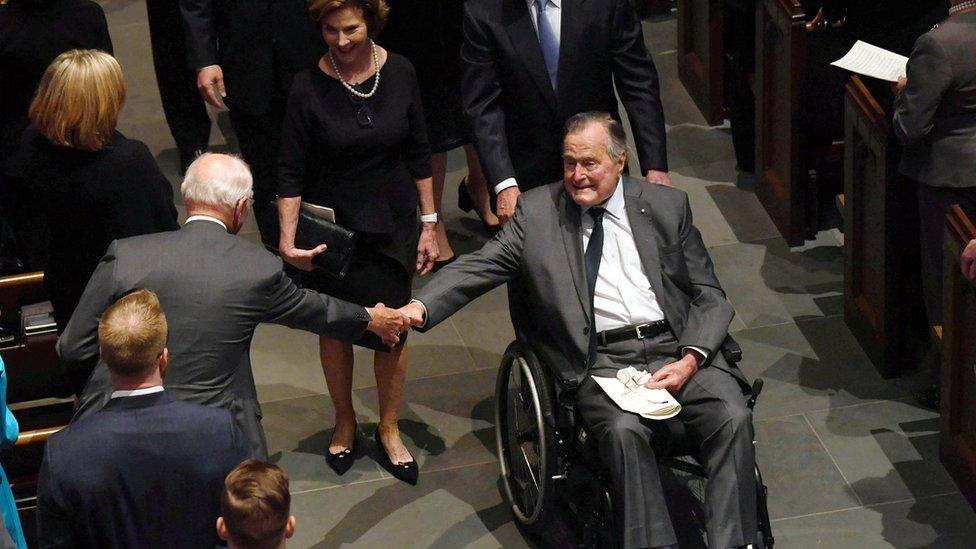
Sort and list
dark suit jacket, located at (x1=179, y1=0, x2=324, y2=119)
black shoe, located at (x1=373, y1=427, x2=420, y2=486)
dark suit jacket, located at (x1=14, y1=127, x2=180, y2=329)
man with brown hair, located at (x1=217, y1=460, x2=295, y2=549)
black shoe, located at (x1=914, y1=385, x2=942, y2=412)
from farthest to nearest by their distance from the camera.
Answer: dark suit jacket, located at (x1=179, y1=0, x2=324, y2=119), black shoe, located at (x1=914, y1=385, x2=942, y2=412), black shoe, located at (x1=373, y1=427, x2=420, y2=486), dark suit jacket, located at (x1=14, y1=127, x2=180, y2=329), man with brown hair, located at (x1=217, y1=460, x2=295, y2=549)

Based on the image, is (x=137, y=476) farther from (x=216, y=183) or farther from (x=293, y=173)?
(x=293, y=173)

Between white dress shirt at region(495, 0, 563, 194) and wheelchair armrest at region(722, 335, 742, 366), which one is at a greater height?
white dress shirt at region(495, 0, 563, 194)

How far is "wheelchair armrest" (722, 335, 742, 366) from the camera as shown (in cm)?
448

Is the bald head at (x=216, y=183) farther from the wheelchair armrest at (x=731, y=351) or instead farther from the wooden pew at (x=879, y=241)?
the wooden pew at (x=879, y=241)

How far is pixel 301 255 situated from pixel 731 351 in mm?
1374

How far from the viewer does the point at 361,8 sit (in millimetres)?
4672

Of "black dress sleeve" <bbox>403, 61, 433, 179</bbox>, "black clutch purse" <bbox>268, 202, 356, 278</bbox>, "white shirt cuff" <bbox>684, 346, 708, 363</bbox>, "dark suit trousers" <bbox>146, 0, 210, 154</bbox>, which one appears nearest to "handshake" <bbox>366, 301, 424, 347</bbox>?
"black clutch purse" <bbox>268, 202, 356, 278</bbox>

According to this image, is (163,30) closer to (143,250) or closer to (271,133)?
(271,133)

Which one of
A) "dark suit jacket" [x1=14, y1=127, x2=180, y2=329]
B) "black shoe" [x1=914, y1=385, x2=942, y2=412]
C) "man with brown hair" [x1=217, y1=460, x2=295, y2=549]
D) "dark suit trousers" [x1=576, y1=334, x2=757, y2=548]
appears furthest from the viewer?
"black shoe" [x1=914, y1=385, x2=942, y2=412]

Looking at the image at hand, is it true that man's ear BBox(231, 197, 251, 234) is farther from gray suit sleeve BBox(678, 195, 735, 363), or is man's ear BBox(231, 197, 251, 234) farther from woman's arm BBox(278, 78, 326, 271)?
gray suit sleeve BBox(678, 195, 735, 363)

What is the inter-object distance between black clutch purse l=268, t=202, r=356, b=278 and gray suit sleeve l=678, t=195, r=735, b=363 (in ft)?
3.43

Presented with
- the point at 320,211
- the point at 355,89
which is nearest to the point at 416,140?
the point at 355,89

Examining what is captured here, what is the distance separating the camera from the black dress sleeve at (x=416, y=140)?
4.91 metres

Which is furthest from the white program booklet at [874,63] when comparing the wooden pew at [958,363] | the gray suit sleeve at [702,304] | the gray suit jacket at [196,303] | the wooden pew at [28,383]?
the wooden pew at [28,383]
